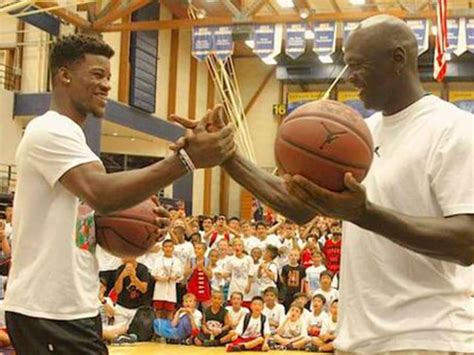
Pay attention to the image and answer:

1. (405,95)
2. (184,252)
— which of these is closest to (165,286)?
(184,252)

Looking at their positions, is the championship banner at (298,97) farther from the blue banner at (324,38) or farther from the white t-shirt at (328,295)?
the white t-shirt at (328,295)

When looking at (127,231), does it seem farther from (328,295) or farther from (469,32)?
(469,32)

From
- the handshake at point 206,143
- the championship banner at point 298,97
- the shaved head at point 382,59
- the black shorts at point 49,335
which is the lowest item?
the black shorts at point 49,335

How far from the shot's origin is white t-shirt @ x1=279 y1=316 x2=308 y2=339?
10844 millimetres

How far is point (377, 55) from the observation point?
8.27 ft

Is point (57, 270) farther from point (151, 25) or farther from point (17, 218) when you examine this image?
point (151, 25)

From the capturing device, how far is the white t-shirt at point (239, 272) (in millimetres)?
11977

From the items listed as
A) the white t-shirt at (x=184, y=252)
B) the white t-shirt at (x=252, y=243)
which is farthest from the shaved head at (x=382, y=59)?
the white t-shirt at (x=252, y=243)

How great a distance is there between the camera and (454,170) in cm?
229

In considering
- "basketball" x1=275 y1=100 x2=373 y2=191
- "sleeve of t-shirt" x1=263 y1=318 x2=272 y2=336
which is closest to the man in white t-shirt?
"basketball" x1=275 y1=100 x2=373 y2=191

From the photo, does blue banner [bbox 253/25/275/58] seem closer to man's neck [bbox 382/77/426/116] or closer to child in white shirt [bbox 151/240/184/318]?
child in white shirt [bbox 151/240/184/318]

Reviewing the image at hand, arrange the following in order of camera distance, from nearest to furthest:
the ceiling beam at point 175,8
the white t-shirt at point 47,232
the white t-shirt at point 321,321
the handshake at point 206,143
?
the handshake at point 206,143
the white t-shirt at point 47,232
the white t-shirt at point 321,321
the ceiling beam at point 175,8

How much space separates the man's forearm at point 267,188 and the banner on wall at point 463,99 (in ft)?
72.2

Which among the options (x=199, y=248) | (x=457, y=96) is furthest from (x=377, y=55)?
(x=457, y=96)
